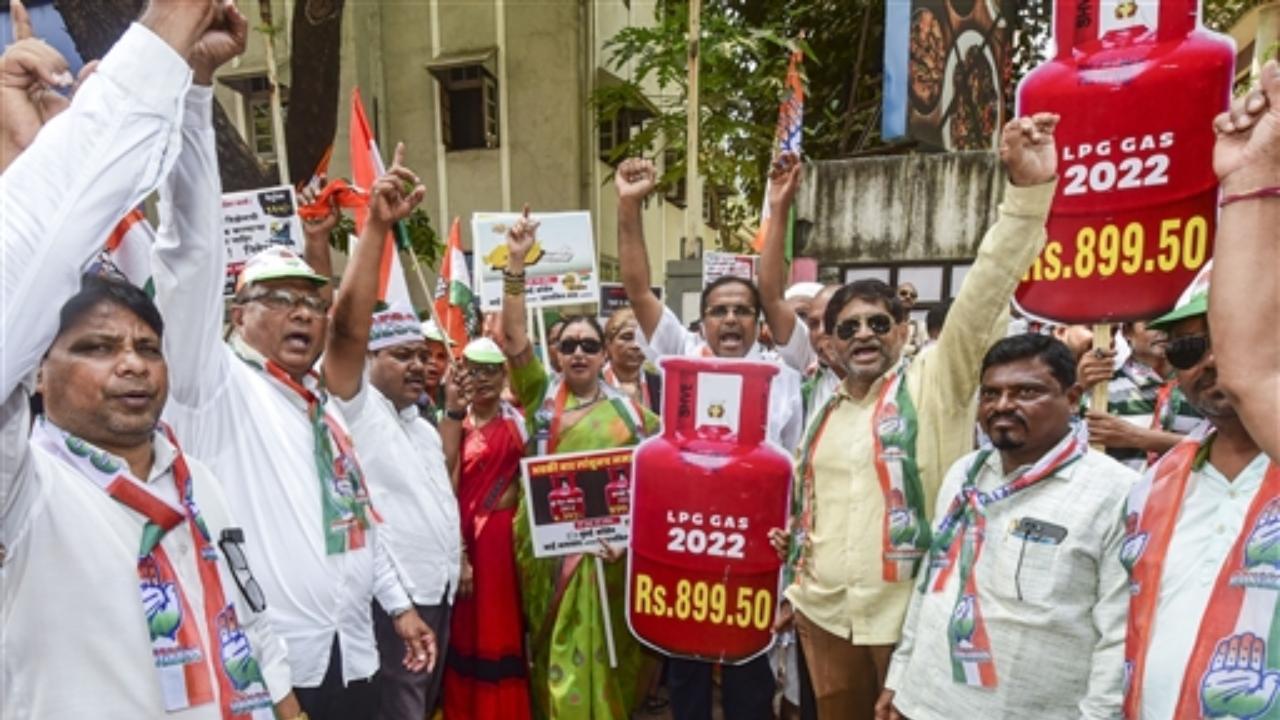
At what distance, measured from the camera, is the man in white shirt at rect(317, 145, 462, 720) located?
3.10 m

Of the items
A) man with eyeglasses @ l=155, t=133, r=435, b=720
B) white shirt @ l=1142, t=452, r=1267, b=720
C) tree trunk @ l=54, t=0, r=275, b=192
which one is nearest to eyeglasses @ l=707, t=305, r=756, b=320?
man with eyeglasses @ l=155, t=133, r=435, b=720

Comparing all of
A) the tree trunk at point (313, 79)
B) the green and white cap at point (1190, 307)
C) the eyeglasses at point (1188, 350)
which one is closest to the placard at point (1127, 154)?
the green and white cap at point (1190, 307)

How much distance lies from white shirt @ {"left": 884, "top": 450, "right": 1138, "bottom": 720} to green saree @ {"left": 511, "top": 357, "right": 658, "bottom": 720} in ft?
5.91

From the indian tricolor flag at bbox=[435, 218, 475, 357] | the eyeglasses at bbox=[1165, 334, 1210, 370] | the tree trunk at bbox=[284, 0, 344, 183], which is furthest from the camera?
the indian tricolor flag at bbox=[435, 218, 475, 357]

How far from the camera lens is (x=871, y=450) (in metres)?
2.74

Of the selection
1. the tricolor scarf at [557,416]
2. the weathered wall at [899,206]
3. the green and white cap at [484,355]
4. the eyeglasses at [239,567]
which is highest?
the weathered wall at [899,206]

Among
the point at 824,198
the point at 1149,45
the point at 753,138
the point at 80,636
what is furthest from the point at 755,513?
the point at 753,138

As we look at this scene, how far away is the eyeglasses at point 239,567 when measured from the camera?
1.68 m

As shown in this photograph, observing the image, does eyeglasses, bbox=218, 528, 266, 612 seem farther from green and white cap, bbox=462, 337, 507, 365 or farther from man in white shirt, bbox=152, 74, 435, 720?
green and white cap, bbox=462, 337, 507, 365

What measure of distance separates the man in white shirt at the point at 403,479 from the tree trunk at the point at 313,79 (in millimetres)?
3272

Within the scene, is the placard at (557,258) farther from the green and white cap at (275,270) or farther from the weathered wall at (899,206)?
the weathered wall at (899,206)

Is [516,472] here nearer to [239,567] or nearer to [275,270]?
[275,270]

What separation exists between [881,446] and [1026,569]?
70cm

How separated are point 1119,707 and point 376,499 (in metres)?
2.63
